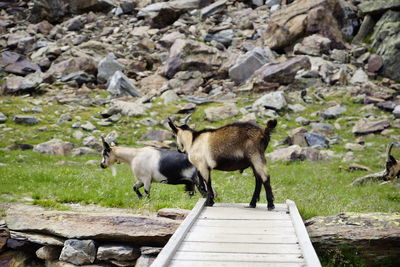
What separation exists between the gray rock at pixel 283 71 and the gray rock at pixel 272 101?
3395 millimetres

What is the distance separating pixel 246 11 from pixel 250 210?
40.4 m

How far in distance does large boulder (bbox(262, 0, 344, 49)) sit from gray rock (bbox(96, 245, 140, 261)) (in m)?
31.1

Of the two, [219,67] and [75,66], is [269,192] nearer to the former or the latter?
[219,67]

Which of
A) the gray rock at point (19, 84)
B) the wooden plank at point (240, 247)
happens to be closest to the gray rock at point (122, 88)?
the gray rock at point (19, 84)

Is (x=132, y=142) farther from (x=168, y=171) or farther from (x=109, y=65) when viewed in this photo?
(x=109, y=65)

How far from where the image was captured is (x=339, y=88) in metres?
29.9

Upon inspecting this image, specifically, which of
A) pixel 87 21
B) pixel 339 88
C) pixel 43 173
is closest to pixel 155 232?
pixel 43 173

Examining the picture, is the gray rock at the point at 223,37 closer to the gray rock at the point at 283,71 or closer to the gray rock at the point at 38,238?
the gray rock at the point at 283,71

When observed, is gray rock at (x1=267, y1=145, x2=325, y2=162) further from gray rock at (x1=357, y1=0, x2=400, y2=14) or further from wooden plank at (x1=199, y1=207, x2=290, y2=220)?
gray rock at (x1=357, y1=0, x2=400, y2=14)

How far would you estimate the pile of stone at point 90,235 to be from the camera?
29.5ft

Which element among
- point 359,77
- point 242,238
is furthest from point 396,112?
point 242,238

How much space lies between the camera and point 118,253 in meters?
9.04

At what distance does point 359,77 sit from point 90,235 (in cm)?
2728

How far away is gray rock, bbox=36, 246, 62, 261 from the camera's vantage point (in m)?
9.54
